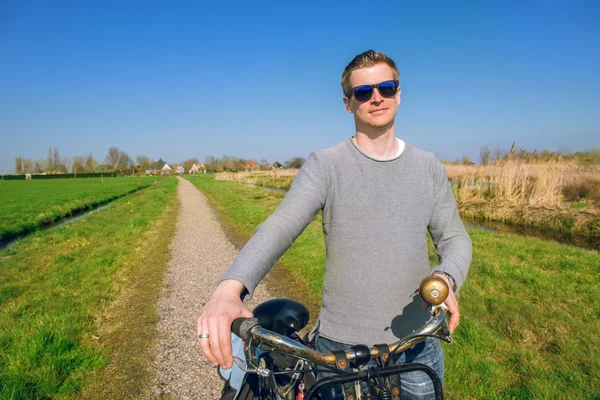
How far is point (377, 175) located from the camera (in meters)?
1.68

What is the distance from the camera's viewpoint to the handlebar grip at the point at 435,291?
3.84ft

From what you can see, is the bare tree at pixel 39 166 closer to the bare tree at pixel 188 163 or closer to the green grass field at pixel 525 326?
the bare tree at pixel 188 163

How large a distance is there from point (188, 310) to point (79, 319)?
4.97 ft

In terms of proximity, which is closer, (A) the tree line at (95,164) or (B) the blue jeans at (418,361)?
(B) the blue jeans at (418,361)

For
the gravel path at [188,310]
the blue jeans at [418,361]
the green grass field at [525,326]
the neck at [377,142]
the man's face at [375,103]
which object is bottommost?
the gravel path at [188,310]

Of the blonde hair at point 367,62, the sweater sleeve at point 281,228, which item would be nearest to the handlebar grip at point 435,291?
the sweater sleeve at point 281,228

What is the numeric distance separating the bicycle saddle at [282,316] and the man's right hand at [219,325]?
32.6 inches

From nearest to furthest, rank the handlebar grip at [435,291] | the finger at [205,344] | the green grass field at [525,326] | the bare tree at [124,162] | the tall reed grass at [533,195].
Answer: the finger at [205,344] < the handlebar grip at [435,291] < the green grass field at [525,326] < the tall reed grass at [533,195] < the bare tree at [124,162]

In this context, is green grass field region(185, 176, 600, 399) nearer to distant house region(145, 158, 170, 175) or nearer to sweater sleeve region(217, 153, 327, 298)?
sweater sleeve region(217, 153, 327, 298)

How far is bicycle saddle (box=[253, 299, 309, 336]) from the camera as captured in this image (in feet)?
6.18

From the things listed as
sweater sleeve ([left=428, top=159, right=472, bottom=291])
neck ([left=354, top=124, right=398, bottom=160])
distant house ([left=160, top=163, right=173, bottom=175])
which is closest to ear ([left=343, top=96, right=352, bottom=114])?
neck ([left=354, top=124, right=398, bottom=160])

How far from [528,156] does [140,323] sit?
14854 millimetres

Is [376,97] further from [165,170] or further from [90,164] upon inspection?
[165,170]

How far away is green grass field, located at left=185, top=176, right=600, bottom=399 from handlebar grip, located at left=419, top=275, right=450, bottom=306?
270 centimetres
